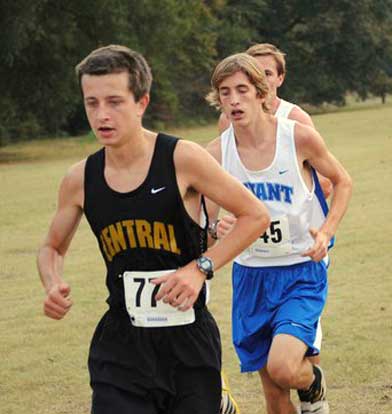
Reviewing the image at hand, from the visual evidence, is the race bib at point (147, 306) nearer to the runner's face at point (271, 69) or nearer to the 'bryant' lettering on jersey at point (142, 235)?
the 'bryant' lettering on jersey at point (142, 235)

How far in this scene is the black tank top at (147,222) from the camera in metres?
4.48

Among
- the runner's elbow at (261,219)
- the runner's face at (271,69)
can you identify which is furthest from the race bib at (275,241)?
the runner's elbow at (261,219)

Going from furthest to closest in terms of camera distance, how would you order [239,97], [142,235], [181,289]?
[239,97] → [142,235] → [181,289]

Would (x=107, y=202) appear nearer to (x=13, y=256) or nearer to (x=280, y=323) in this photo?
(x=280, y=323)

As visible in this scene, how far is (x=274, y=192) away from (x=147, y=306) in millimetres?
1807

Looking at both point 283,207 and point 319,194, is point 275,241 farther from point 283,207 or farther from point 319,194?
point 319,194

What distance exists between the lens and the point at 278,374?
19.3ft

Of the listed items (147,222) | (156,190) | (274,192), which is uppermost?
(156,190)

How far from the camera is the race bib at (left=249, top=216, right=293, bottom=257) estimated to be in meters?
6.13

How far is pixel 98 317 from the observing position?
9930 millimetres

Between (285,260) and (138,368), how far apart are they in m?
1.86

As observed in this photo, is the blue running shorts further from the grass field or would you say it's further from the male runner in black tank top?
the male runner in black tank top

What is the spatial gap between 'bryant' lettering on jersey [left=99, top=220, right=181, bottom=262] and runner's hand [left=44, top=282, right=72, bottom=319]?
0.95ft

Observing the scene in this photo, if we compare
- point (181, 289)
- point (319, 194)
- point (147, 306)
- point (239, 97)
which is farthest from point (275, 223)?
point (181, 289)
